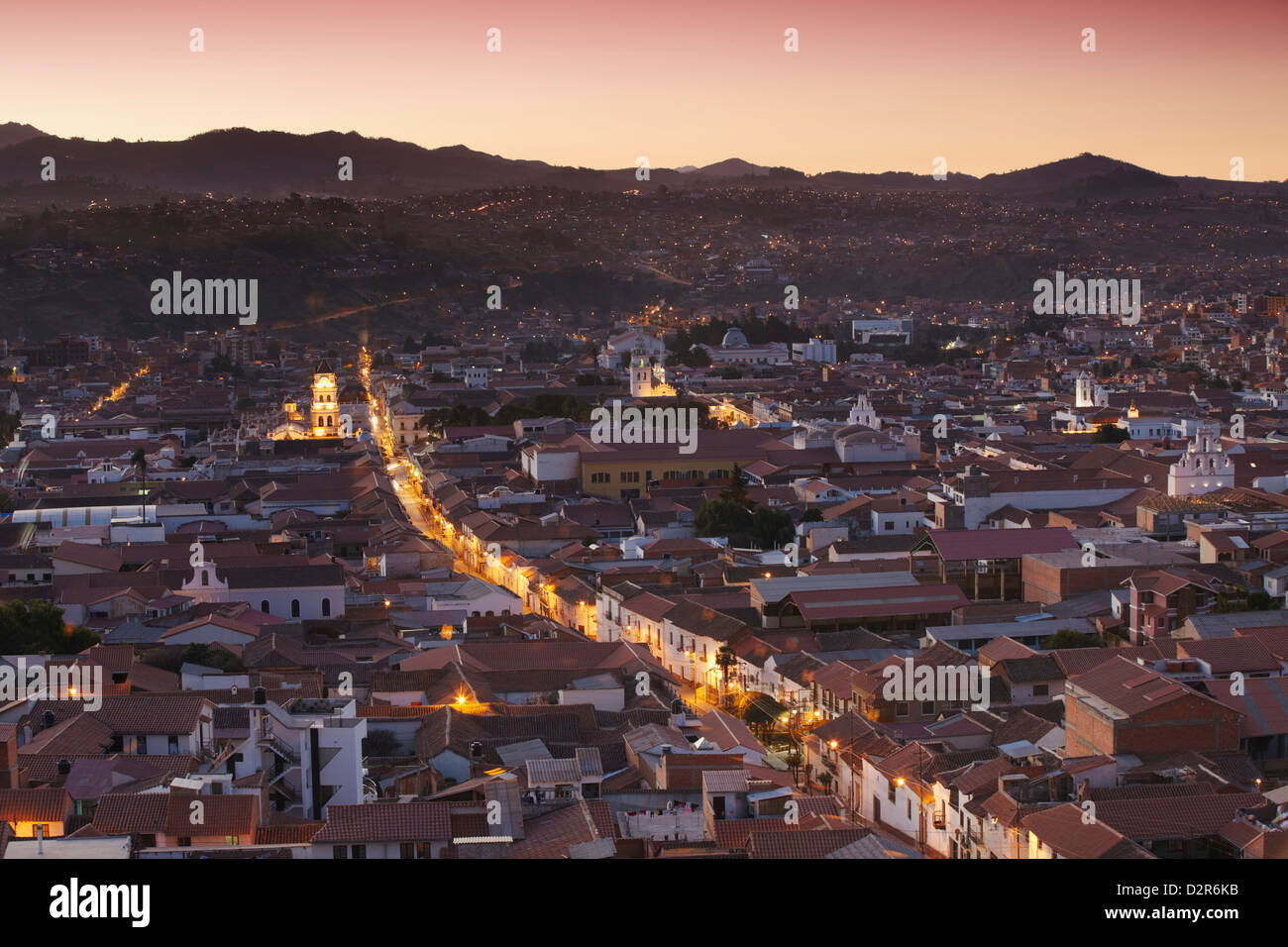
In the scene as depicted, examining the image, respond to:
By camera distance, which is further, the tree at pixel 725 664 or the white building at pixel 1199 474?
the white building at pixel 1199 474

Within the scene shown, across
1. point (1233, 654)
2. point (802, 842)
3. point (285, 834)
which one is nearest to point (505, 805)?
point (285, 834)

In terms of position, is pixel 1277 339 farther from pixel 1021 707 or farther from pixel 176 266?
pixel 1021 707

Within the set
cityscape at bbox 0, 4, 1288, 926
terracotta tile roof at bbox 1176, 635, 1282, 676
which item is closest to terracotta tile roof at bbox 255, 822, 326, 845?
cityscape at bbox 0, 4, 1288, 926

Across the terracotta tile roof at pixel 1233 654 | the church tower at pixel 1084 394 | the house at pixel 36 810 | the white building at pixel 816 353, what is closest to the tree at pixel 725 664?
the terracotta tile roof at pixel 1233 654

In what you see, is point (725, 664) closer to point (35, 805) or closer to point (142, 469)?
point (35, 805)

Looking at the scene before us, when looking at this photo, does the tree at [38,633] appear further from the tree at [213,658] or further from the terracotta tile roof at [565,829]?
the terracotta tile roof at [565,829]
